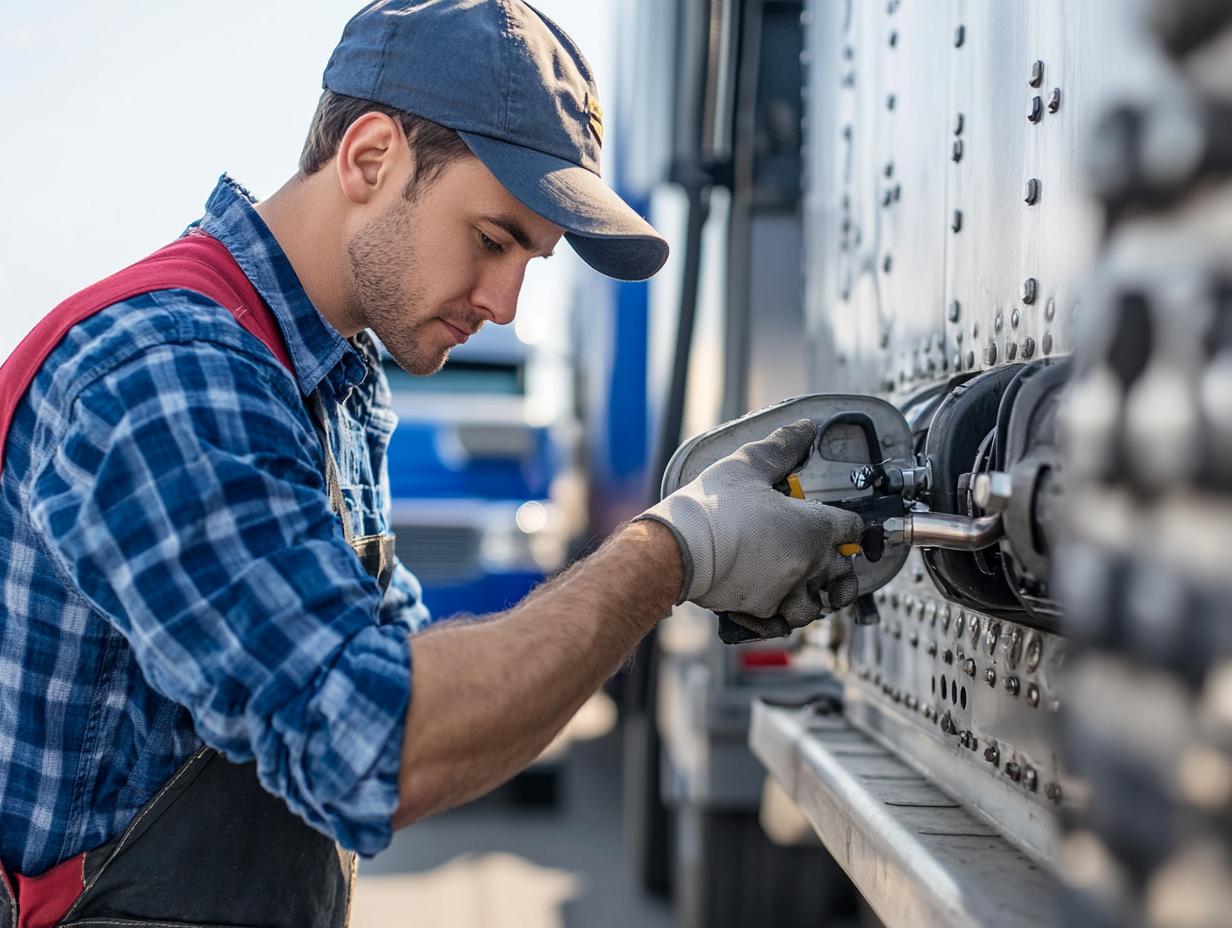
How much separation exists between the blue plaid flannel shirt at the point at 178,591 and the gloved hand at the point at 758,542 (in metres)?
0.37

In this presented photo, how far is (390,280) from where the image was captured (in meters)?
1.57

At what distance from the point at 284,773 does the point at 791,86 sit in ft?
8.79

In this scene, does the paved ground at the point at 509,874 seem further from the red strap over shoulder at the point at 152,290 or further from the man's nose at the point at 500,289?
the red strap over shoulder at the point at 152,290

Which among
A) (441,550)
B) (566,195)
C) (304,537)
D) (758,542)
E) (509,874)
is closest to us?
(304,537)

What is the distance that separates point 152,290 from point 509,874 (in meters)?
3.37

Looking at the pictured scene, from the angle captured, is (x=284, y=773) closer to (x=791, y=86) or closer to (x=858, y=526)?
(x=858, y=526)

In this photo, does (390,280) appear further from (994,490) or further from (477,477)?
(477,477)

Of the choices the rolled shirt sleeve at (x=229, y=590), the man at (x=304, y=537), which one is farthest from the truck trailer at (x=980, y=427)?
the rolled shirt sleeve at (x=229, y=590)

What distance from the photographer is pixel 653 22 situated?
418cm

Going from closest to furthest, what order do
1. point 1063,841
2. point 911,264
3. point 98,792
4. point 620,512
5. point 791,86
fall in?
point 1063,841, point 98,792, point 911,264, point 791,86, point 620,512

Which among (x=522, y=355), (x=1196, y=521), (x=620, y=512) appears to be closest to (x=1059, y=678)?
(x=1196, y=521)

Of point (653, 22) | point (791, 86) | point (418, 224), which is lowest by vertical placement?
point (418, 224)

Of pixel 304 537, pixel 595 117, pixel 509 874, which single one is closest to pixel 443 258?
pixel 595 117

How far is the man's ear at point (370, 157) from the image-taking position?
4.94 feet
